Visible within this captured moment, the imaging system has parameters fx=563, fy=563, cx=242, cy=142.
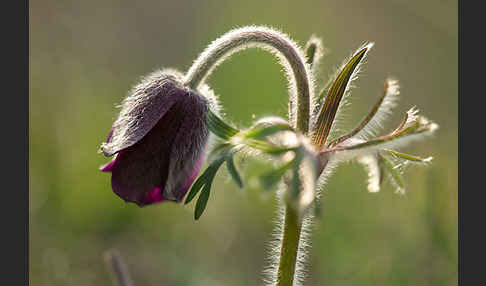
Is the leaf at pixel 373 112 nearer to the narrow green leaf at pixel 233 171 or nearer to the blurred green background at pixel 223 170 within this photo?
the blurred green background at pixel 223 170

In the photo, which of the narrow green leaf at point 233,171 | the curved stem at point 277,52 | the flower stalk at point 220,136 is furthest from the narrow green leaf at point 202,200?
the curved stem at point 277,52

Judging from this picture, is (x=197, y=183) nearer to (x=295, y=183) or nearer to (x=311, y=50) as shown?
(x=295, y=183)

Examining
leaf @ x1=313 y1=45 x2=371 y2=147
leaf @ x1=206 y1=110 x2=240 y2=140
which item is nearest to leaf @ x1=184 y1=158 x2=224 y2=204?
leaf @ x1=206 y1=110 x2=240 y2=140

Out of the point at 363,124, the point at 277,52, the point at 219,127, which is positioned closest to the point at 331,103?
the point at 363,124

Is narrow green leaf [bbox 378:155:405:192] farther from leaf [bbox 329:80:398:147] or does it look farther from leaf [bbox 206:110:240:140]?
leaf [bbox 206:110:240:140]

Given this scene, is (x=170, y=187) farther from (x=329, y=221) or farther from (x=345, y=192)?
(x=345, y=192)
